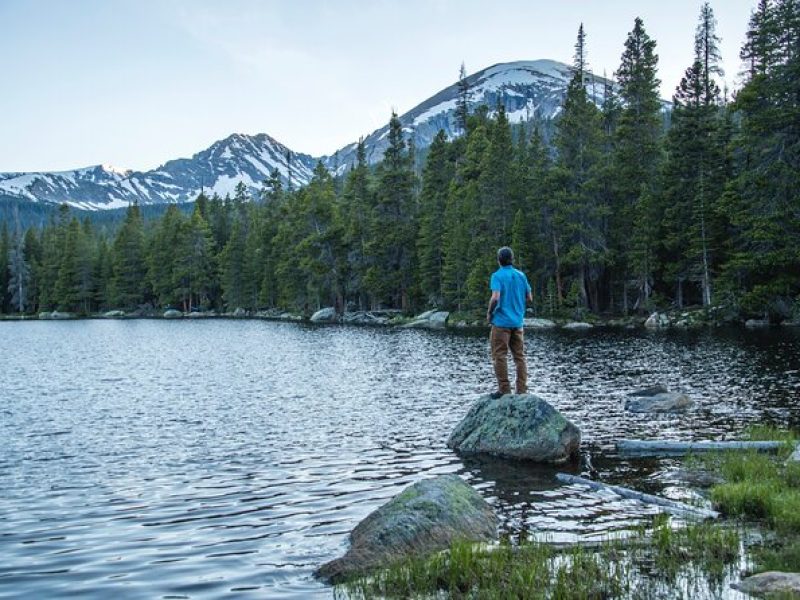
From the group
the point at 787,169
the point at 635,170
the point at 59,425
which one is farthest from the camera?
the point at 635,170

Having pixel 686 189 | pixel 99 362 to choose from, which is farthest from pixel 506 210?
pixel 99 362

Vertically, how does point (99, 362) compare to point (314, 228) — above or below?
below

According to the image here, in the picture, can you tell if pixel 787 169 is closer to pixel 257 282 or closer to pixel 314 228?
pixel 314 228

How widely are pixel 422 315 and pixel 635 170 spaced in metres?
26.5

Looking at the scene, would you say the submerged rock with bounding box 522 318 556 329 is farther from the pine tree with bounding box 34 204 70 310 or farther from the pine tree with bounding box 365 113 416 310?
the pine tree with bounding box 34 204 70 310

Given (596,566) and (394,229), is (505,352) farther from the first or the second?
(394,229)

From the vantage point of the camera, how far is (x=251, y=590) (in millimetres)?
A: 7602

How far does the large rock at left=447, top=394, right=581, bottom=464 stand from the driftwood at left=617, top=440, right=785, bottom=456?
1087 millimetres

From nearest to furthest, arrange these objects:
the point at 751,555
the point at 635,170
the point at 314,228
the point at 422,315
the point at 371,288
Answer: the point at 751,555
the point at 635,170
the point at 422,315
the point at 371,288
the point at 314,228

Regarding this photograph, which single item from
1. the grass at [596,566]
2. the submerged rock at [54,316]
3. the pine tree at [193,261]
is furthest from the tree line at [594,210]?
the grass at [596,566]

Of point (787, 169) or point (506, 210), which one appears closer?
point (787, 169)

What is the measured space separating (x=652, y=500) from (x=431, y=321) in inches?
2351

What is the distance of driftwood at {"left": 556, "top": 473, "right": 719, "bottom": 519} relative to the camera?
941cm

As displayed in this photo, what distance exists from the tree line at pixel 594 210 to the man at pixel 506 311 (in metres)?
37.7
